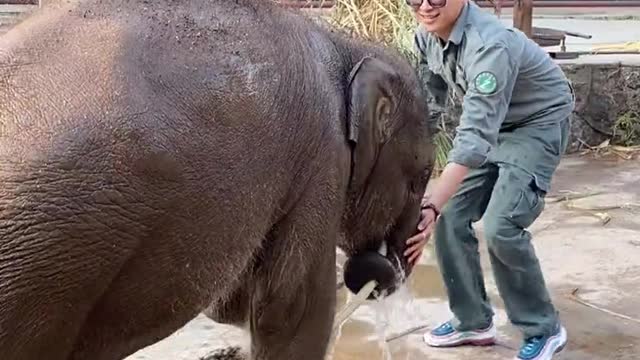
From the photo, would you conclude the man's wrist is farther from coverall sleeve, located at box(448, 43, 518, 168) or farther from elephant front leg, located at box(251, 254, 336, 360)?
elephant front leg, located at box(251, 254, 336, 360)

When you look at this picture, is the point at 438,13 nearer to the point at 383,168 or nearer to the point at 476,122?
the point at 476,122

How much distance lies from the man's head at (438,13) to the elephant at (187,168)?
1.83ft

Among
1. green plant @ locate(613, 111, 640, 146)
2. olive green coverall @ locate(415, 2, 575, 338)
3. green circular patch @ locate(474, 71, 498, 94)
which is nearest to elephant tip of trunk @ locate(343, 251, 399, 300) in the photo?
olive green coverall @ locate(415, 2, 575, 338)

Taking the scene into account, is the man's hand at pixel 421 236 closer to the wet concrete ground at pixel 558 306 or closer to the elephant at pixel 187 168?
the elephant at pixel 187 168

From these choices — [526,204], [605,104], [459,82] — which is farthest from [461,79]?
[605,104]

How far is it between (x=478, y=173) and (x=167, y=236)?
238cm

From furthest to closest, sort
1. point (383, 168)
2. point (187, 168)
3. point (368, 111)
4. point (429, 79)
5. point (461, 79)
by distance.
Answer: point (429, 79) → point (461, 79) → point (383, 168) → point (368, 111) → point (187, 168)

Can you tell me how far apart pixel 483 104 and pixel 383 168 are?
69 centimetres

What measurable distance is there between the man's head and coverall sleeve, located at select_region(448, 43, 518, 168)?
193 mm

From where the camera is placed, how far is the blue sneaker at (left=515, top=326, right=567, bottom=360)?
4883 millimetres

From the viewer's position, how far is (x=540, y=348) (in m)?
4.89

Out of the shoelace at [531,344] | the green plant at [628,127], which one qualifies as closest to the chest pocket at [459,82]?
the shoelace at [531,344]

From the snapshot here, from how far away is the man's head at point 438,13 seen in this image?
4410 mm

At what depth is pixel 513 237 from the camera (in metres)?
4.75
